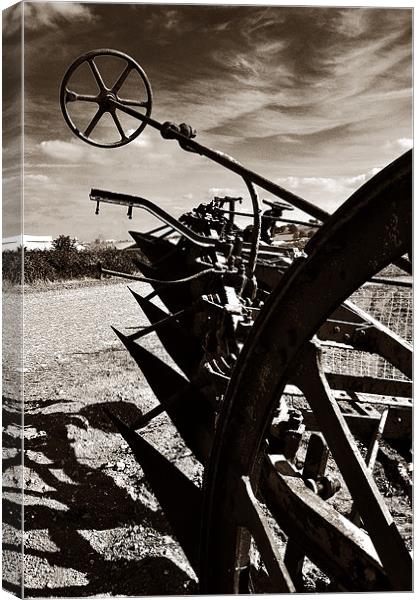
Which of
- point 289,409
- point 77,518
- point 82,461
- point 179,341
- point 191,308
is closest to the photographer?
point 289,409

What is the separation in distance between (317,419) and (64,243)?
155 centimetres

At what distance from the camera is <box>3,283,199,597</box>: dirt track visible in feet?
6.70

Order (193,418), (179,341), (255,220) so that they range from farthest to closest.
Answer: (179,341) → (193,418) → (255,220)

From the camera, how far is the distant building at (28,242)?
1.84 m

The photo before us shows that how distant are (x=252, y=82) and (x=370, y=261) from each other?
62.2 inches

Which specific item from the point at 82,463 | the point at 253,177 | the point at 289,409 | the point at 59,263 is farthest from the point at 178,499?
the point at 82,463

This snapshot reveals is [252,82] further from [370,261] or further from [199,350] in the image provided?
[370,261]

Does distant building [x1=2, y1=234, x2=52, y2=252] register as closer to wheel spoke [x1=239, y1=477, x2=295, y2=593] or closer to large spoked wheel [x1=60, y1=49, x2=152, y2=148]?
large spoked wheel [x1=60, y1=49, x2=152, y2=148]

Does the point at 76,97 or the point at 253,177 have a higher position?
the point at 76,97

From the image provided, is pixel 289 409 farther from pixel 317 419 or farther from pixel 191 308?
pixel 191 308

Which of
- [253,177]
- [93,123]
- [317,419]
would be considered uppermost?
[93,123]

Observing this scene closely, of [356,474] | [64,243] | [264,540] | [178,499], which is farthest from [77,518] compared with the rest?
[356,474]

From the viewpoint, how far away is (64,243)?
2291 mm

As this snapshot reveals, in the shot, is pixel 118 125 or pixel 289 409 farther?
pixel 118 125
